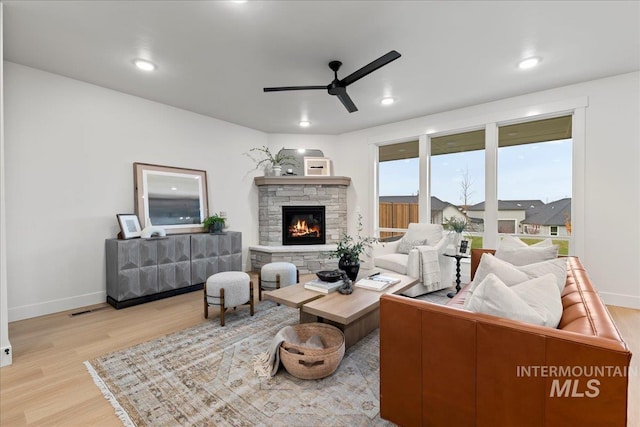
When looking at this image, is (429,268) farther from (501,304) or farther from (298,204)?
(298,204)

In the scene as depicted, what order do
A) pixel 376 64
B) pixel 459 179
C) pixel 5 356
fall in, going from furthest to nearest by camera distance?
pixel 459 179 → pixel 376 64 → pixel 5 356

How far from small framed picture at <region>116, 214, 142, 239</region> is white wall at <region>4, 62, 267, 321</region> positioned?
162 millimetres

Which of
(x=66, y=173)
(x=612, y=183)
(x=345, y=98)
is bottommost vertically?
(x=612, y=183)

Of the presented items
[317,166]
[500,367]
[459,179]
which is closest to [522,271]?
[500,367]

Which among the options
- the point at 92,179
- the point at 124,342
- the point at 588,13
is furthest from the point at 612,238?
the point at 92,179

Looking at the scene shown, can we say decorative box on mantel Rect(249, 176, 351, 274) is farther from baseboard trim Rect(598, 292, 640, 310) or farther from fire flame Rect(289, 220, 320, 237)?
baseboard trim Rect(598, 292, 640, 310)

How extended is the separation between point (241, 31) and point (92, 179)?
256 cm

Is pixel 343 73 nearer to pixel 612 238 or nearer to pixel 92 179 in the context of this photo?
pixel 92 179

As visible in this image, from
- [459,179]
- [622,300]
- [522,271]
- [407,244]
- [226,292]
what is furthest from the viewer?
[459,179]

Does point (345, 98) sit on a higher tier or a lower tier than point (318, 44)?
lower

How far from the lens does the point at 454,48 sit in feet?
9.06

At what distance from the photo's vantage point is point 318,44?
265 centimetres

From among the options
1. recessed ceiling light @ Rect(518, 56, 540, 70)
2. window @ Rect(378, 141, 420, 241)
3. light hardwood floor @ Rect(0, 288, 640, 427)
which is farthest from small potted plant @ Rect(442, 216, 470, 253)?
recessed ceiling light @ Rect(518, 56, 540, 70)

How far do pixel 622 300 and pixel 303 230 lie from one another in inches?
174
